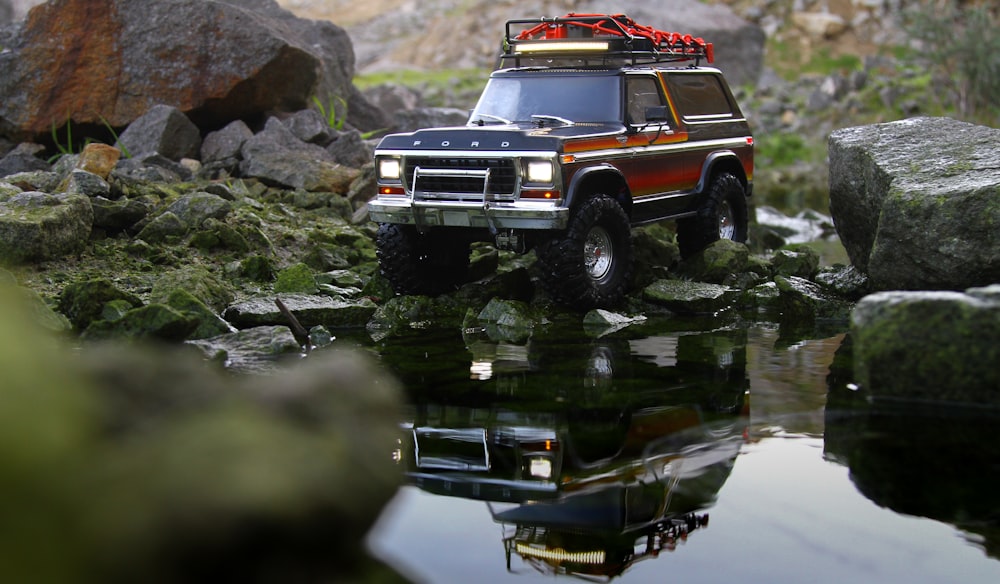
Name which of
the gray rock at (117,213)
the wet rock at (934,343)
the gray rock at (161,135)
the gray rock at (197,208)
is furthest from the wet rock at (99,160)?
the wet rock at (934,343)

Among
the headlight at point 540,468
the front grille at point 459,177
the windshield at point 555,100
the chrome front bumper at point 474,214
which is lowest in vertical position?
the headlight at point 540,468

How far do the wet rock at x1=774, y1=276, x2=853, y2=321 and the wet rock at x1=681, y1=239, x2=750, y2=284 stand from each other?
0.66m

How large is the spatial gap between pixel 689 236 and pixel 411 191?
3.33 metres

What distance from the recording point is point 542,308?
10320 mm

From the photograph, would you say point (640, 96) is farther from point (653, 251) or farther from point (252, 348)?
point (252, 348)

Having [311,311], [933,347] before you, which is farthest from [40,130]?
[933,347]

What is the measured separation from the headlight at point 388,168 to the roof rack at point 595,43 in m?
1.83

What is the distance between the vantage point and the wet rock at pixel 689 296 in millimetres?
10492

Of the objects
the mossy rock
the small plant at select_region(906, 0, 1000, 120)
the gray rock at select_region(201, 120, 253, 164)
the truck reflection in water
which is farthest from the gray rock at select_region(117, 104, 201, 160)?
the small plant at select_region(906, 0, 1000, 120)

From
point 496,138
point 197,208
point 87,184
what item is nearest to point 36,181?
point 87,184

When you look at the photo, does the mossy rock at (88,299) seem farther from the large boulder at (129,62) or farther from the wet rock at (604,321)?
the large boulder at (129,62)

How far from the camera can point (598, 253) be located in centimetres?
1022

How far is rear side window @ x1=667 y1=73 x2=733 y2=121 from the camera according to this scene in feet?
37.7

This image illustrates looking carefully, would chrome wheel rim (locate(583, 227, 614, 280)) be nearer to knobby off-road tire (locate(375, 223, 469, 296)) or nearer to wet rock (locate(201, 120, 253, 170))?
knobby off-road tire (locate(375, 223, 469, 296))
